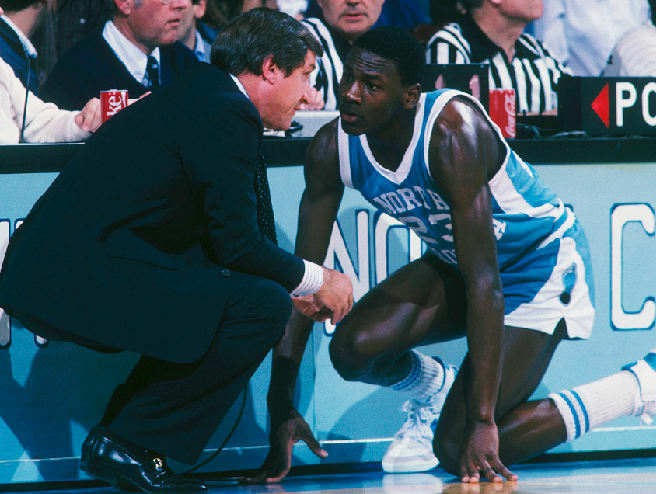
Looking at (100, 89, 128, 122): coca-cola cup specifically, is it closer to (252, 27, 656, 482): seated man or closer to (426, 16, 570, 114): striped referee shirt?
(252, 27, 656, 482): seated man

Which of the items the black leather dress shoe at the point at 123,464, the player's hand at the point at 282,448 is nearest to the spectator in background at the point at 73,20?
the player's hand at the point at 282,448

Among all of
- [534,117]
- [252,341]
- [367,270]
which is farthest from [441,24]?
[252,341]

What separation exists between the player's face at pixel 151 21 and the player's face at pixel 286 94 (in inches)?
64.7

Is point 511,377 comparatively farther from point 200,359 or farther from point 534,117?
point 534,117

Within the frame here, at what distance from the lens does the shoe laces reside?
339cm

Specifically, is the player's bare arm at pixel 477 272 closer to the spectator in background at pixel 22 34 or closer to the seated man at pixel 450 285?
the seated man at pixel 450 285

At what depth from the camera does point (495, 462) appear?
2812mm

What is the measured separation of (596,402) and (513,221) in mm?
605

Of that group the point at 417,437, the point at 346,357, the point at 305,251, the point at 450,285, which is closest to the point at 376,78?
the point at 305,251

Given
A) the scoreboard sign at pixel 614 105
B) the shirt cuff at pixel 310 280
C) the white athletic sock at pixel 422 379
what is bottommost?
the white athletic sock at pixel 422 379

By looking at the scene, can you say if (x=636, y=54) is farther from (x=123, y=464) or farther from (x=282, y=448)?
(x=123, y=464)

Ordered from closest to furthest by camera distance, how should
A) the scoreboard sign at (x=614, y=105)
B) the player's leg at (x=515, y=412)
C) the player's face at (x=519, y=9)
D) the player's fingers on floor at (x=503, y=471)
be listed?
1. the player's fingers on floor at (x=503, y=471)
2. the player's leg at (x=515, y=412)
3. the scoreboard sign at (x=614, y=105)
4. the player's face at (x=519, y=9)

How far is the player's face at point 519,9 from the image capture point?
4750 millimetres

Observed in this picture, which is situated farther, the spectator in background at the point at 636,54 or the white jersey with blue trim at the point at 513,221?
the spectator in background at the point at 636,54
